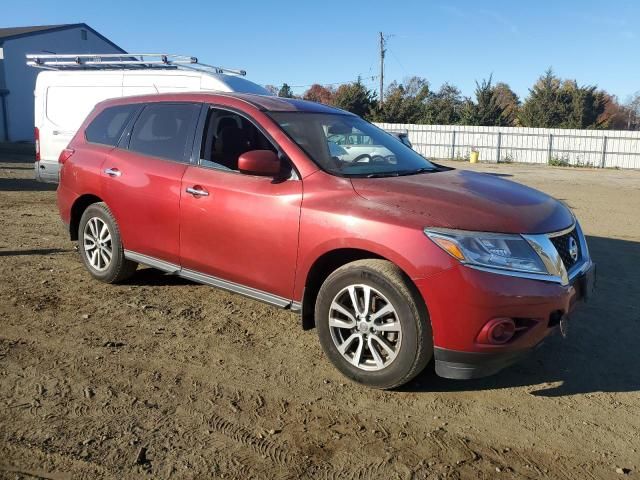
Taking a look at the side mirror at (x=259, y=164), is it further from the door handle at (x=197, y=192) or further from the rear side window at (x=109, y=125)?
the rear side window at (x=109, y=125)

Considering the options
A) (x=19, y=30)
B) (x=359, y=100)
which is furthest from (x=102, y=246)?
(x=359, y=100)

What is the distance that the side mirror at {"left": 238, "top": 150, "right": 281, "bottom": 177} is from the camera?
3.87 metres

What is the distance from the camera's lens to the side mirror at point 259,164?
3.87m

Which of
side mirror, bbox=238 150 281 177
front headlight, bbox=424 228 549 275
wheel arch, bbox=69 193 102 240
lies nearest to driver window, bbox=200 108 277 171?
side mirror, bbox=238 150 281 177

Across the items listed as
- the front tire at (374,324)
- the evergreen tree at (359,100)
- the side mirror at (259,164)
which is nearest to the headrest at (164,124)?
the side mirror at (259,164)

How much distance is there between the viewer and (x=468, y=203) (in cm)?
346

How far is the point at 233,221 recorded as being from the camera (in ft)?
13.6

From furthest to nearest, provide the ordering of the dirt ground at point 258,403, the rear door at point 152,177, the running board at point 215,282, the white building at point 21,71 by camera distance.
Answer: the white building at point 21,71, the rear door at point 152,177, the running board at point 215,282, the dirt ground at point 258,403

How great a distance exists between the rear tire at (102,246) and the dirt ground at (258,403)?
11.0 inches

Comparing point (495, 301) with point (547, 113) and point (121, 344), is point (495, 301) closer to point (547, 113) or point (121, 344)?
point (121, 344)

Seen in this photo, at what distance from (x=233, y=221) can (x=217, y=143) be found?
2.64ft

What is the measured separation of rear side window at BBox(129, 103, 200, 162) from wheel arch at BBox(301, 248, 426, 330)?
1641 millimetres

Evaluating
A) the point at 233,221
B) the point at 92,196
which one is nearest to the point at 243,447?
the point at 233,221

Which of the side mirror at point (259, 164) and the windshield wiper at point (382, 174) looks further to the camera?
the windshield wiper at point (382, 174)
